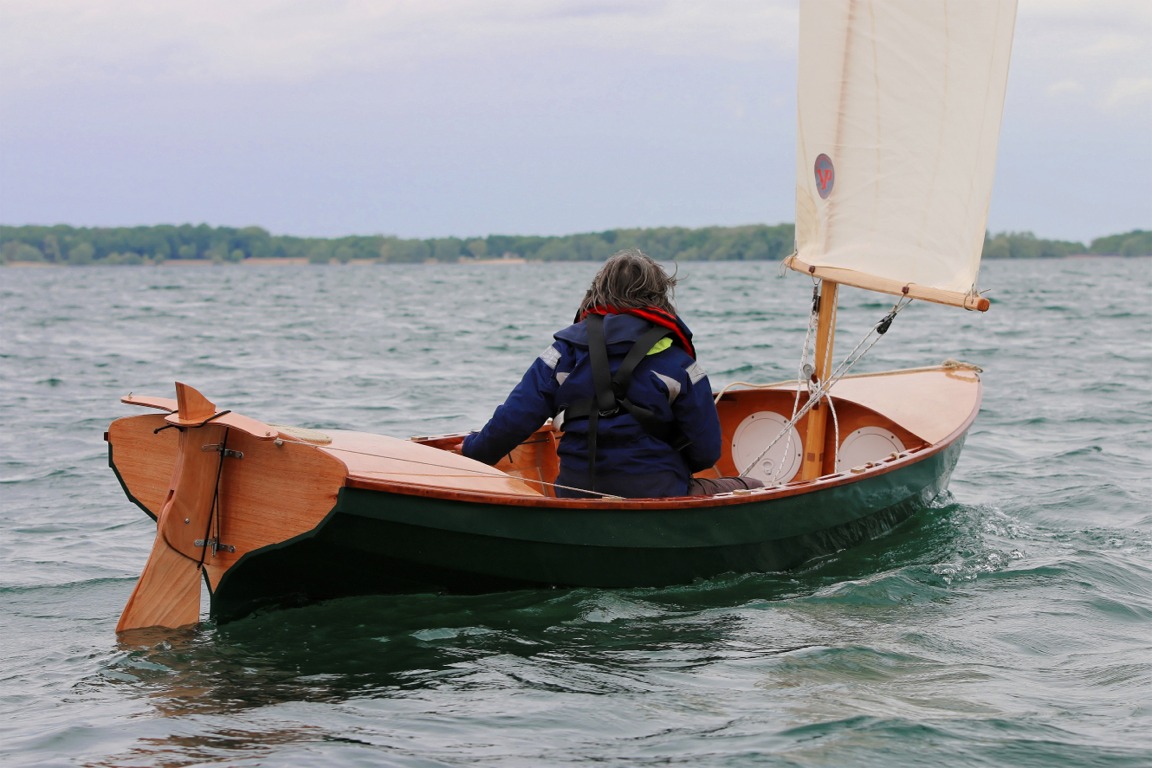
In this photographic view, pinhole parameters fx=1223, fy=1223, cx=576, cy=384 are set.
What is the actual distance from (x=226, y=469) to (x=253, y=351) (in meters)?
15.4

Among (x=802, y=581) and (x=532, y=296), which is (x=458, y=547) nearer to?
(x=802, y=581)

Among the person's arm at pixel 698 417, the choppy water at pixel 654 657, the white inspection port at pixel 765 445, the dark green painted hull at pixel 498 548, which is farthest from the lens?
the white inspection port at pixel 765 445

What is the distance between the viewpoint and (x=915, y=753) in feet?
11.9

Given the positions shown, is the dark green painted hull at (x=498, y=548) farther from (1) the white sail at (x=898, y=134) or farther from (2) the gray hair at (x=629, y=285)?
(1) the white sail at (x=898, y=134)

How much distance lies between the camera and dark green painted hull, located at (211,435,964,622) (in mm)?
4508

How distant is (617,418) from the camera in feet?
16.3

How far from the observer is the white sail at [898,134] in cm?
659

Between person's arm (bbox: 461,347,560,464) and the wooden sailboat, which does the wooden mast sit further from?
person's arm (bbox: 461,347,560,464)

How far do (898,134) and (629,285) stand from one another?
2.58m

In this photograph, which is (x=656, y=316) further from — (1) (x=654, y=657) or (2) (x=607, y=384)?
(1) (x=654, y=657)

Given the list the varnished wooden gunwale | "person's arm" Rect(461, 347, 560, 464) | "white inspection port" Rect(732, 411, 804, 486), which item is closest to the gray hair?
"person's arm" Rect(461, 347, 560, 464)

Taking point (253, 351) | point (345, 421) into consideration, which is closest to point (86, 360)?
point (253, 351)

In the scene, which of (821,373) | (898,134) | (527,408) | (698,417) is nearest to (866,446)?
(821,373)

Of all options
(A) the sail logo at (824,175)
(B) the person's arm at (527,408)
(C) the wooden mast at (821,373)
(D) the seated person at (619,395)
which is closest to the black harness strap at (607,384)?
(D) the seated person at (619,395)
